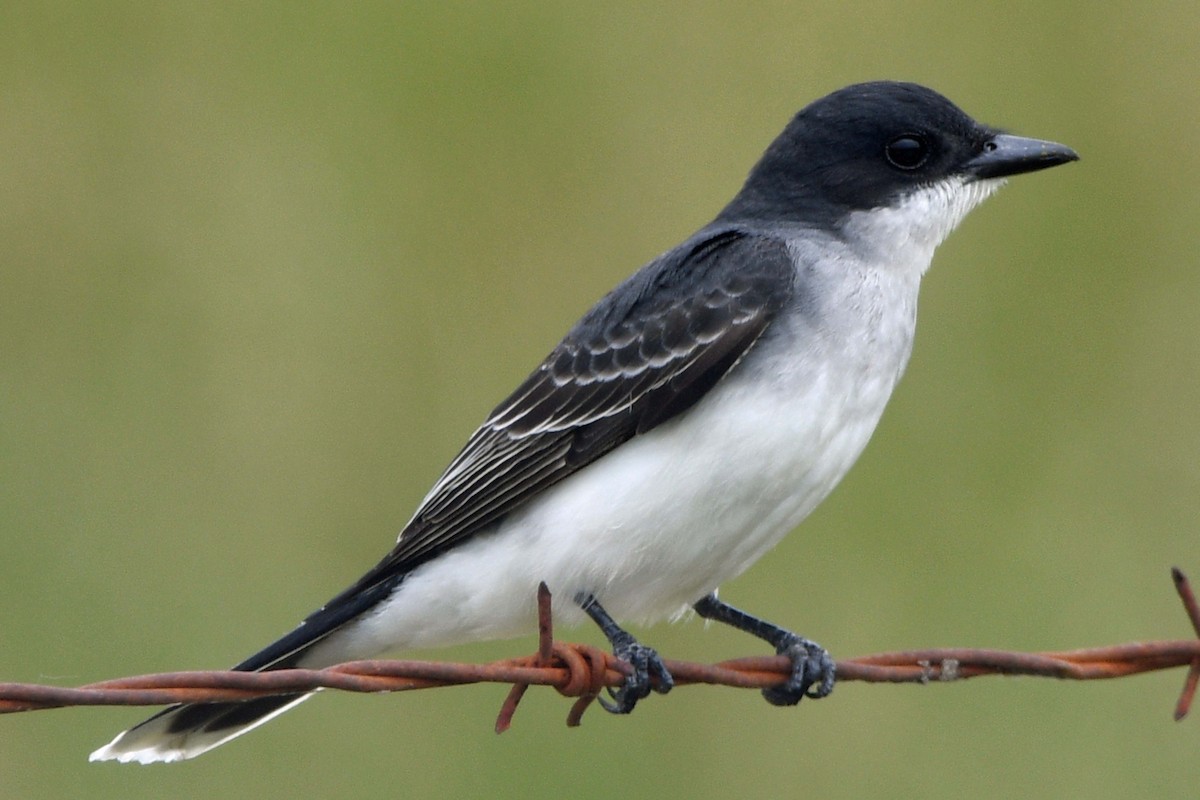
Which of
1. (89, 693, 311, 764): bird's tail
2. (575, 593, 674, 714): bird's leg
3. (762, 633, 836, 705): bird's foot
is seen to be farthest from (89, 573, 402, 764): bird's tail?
(762, 633, 836, 705): bird's foot

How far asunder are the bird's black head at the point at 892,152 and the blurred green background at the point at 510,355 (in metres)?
2.53

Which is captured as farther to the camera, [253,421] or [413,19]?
[413,19]

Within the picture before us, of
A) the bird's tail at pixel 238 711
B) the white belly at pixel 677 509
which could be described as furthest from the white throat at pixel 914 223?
the bird's tail at pixel 238 711

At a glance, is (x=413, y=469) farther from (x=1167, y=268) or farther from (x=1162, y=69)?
(x=1162, y=69)

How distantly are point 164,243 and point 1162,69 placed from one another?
5.12m

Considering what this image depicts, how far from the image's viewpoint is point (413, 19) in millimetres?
9602

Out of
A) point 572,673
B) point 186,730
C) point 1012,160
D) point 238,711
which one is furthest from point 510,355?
point 572,673

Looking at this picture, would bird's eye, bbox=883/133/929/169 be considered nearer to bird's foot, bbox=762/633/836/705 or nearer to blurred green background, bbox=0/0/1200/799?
bird's foot, bbox=762/633/836/705

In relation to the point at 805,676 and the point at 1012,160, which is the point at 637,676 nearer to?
the point at 805,676

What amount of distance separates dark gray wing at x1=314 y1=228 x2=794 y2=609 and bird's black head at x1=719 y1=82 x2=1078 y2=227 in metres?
0.43

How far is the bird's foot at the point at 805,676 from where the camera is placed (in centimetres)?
489

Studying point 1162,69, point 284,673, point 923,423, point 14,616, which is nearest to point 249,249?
point 14,616

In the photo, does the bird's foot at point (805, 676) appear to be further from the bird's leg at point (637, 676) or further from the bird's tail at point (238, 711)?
the bird's tail at point (238, 711)

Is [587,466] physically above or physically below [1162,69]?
below
